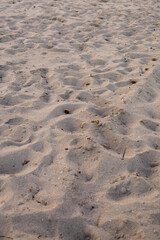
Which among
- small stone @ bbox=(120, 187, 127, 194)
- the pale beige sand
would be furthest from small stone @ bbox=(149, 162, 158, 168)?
small stone @ bbox=(120, 187, 127, 194)

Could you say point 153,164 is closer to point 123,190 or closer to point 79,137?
point 123,190

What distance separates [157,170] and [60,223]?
2.76 ft

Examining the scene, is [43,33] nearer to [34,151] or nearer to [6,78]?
[6,78]

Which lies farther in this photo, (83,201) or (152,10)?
(152,10)

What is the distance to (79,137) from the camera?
7.45 feet

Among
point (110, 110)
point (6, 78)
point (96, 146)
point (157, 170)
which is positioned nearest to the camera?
point (157, 170)

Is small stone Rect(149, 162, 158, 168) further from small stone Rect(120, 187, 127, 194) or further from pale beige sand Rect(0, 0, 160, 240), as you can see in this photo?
small stone Rect(120, 187, 127, 194)

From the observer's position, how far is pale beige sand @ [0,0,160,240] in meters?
1.63

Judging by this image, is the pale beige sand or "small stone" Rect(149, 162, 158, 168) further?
"small stone" Rect(149, 162, 158, 168)

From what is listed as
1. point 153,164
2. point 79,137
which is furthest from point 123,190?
point 79,137

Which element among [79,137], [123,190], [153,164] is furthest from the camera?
[79,137]

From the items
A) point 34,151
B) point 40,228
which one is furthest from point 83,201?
point 34,151

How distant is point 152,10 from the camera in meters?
6.38

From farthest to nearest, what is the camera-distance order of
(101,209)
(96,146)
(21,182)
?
(96,146), (21,182), (101,209)
